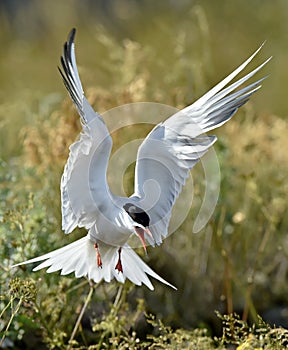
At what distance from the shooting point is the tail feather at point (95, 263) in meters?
2.43

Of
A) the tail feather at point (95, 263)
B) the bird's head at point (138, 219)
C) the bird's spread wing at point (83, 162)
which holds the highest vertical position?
the bird's spread wing at point (83, 162)

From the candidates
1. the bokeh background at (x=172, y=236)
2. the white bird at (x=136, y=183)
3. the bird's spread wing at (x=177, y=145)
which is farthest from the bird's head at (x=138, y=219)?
the bokeh background at (x=172, y=236)

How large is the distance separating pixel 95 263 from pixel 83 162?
431 millimetres

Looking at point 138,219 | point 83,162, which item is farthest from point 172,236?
point 83,162

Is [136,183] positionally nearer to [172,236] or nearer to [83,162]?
[83,162]

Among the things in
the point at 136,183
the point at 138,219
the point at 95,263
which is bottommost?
the point at 95,263

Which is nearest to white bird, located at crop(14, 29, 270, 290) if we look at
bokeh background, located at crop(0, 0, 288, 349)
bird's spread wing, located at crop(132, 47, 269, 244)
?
bird's spread wing, located at crop(132, 47, 269, 244)

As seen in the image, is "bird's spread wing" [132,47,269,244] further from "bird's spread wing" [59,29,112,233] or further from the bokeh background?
the bokeh background

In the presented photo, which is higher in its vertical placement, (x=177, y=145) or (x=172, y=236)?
(x=177, y=145)

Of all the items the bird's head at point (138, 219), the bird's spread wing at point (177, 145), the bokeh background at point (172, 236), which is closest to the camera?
the bird's head at point (138, 219)

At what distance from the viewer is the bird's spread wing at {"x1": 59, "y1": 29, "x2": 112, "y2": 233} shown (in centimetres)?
214

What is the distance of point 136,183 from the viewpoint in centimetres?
244

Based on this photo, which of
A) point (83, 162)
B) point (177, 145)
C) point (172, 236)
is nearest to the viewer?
point (83, 162)

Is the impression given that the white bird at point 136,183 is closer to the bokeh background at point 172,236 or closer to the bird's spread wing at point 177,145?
the bird's spread wing at point 177,145
